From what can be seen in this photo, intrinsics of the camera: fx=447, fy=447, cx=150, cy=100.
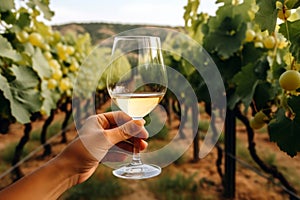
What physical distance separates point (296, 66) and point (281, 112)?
6.9 inches

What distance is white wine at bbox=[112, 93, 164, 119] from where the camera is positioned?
3.63 feet

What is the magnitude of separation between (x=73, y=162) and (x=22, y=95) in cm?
137

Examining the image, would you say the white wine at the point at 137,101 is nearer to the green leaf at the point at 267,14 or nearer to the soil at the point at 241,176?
the green leaf at the point at 267,14

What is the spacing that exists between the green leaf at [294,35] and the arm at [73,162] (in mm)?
475

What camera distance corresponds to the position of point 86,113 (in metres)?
10.3

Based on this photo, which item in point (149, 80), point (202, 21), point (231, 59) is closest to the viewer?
point (149, 80)

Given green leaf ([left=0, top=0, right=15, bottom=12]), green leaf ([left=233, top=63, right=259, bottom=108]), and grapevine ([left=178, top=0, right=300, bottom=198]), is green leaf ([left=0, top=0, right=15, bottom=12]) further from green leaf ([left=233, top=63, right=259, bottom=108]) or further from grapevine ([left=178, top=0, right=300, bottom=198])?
green leaf ([left=233, top=63, right=259, bottom=108])

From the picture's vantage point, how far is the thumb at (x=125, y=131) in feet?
3.87

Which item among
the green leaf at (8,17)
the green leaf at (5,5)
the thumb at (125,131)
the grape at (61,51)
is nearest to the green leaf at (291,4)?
the thumb at (125,131)

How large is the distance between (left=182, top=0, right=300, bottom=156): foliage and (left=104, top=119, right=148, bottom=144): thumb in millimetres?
542

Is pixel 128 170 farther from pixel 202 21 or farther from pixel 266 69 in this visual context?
pixel 202 21

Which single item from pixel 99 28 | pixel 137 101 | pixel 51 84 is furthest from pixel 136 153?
pixel 99 28

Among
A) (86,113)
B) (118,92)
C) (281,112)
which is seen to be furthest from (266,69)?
(86,113)

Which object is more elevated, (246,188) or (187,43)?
(187,43)
